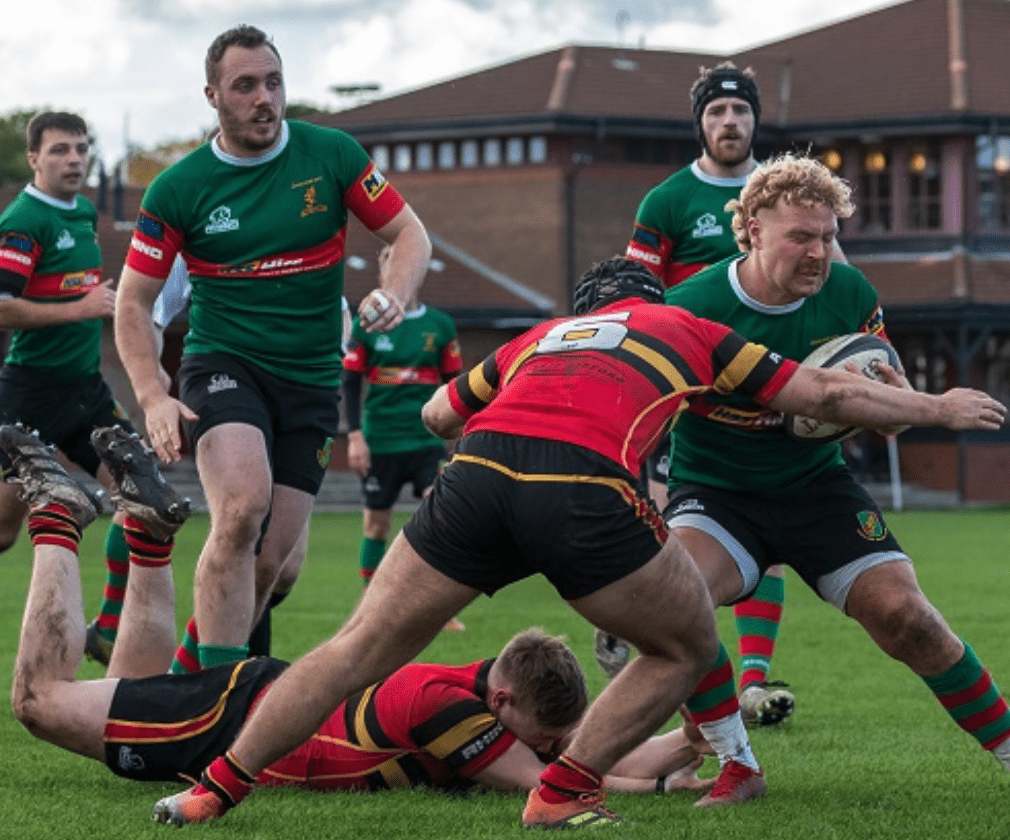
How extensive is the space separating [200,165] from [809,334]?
2.61m

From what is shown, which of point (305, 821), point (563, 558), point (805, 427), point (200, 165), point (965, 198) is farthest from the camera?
point (965, 198)

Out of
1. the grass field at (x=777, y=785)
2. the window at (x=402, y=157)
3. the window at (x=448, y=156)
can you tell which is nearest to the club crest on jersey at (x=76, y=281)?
the grass field at (x=777, y=785)

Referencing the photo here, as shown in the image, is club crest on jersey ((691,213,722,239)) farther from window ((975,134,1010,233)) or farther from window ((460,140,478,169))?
window ((460,140,478,169))

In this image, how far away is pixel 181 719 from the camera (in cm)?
682

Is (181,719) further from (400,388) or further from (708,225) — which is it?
(400,388)

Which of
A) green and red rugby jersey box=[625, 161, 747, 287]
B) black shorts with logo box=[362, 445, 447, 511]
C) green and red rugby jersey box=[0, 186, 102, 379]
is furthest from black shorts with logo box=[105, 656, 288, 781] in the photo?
black shorts with logo box=[362, 445, 447, 511]

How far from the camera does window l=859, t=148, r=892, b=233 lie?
151 ft

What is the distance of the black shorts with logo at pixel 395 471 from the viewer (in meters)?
15.4

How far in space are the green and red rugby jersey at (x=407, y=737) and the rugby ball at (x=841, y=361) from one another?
4.34ft

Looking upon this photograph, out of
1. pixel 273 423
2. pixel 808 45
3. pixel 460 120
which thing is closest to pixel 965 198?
pixel 808 45

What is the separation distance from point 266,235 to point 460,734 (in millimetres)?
2440

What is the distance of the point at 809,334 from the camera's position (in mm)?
7109

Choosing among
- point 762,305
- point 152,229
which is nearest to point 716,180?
A: point 762,305

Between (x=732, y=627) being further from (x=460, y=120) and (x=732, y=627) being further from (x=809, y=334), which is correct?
(x=460, y=120)
